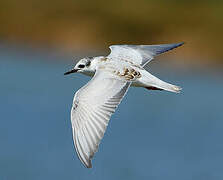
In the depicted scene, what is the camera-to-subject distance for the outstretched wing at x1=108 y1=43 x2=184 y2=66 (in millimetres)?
7746

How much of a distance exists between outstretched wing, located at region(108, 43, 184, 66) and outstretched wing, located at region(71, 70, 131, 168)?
2.24ft

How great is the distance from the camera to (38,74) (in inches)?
514

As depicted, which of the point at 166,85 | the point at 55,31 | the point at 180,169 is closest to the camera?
the point at 166,85

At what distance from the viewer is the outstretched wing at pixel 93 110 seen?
6.23 metres

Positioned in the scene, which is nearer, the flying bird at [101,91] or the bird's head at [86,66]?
the flying bird at [101,91]

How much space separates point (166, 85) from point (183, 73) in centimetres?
627

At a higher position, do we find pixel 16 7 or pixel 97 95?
pixel 97 95

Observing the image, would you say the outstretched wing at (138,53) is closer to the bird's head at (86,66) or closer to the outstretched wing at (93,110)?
the bird's head at (86,66)

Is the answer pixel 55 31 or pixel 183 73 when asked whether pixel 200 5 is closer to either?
pixel 183 73

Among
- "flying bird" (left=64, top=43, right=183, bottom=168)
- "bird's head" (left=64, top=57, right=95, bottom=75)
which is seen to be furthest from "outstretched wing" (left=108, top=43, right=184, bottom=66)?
"bird's head" (left=64, top=57, right=95, bottom=75)

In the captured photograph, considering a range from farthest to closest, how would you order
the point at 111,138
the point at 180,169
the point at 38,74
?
1. the point at 38,74
2. the point at 111,138
3. the point at 180,169

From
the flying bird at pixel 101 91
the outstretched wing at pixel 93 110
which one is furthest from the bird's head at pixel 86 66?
the outstretched wing at pixel 93 110

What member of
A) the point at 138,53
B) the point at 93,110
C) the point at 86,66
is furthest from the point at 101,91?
the point at 138,53

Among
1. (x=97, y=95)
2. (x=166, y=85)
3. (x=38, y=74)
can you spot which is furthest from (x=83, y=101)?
(x=38, y=74)
